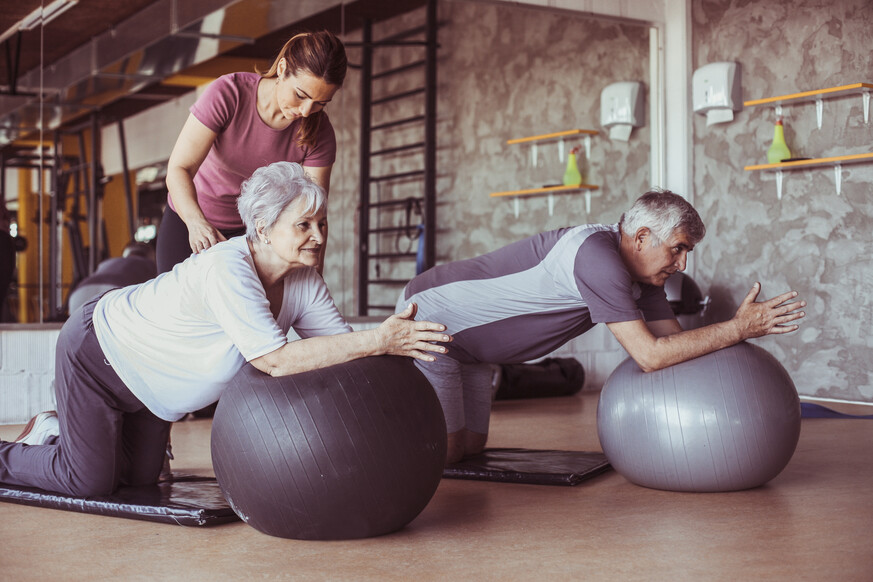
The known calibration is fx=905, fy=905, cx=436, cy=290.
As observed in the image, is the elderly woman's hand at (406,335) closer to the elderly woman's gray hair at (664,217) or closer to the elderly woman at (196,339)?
the elderly woman at (196,339)

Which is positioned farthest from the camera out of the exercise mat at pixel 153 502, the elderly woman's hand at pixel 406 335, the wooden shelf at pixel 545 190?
the wooden shelf at pixel 545 190

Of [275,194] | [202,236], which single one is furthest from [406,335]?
[202,236]

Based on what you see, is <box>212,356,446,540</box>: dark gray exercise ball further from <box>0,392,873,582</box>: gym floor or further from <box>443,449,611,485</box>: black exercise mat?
<box>443,449,611,485</box>: black exercise mat

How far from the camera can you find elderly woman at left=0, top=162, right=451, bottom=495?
2082 mm

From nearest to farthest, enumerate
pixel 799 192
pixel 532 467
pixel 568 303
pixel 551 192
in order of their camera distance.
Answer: pixel 568 303 → pixel 532 467 → pixel 799 192 → pixel 551 192

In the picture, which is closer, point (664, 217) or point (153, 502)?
point (153, 502)

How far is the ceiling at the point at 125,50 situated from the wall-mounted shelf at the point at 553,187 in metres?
1.57

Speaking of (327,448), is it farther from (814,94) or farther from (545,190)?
(545,190)

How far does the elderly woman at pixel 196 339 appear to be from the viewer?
208cm

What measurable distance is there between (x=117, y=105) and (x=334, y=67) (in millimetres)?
3060

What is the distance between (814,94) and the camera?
4938mm

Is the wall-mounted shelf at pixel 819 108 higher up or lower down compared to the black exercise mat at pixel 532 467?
higher up

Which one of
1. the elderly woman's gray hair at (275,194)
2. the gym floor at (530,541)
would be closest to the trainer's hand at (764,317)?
the gym floor at (530,541)

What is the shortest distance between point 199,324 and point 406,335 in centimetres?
53
